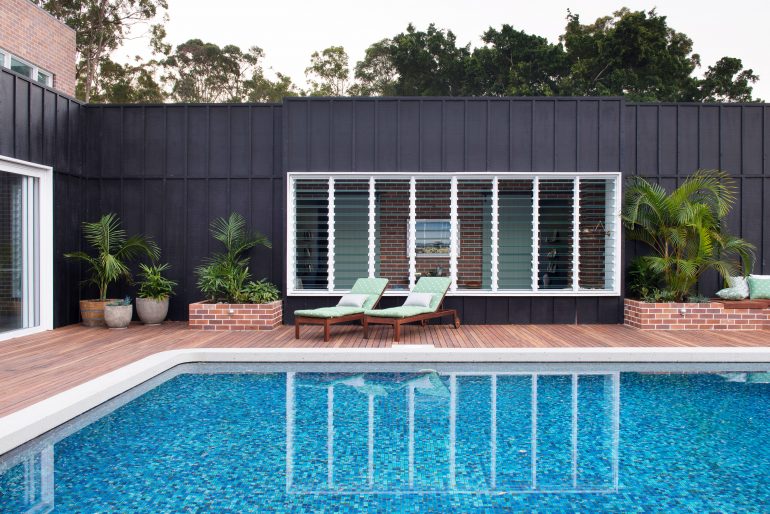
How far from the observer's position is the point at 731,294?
31.8 ft

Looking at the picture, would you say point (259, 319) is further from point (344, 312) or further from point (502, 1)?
point (502, 1)

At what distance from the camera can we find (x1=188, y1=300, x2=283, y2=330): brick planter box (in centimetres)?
948

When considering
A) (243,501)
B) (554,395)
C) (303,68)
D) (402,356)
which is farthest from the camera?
(303,68)

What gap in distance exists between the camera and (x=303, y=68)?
105ft

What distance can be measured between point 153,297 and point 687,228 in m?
9.13

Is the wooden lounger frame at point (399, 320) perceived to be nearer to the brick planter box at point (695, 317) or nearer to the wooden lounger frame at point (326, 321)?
the wooden lounger frame at point (326, 321)

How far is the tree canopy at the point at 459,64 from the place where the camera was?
2473 centimetres

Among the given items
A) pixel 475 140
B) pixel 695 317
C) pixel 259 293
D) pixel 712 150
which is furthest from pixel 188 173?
pixel 712 150

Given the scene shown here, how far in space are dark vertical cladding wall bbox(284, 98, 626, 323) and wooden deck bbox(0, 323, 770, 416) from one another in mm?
494

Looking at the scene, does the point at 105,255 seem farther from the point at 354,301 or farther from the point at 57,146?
the point at 354,301

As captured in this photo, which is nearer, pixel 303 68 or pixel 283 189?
pixel 283 189

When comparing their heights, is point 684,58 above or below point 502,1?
below

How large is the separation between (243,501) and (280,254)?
734cm

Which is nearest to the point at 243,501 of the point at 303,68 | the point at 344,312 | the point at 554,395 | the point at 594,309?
the point at 554,395
